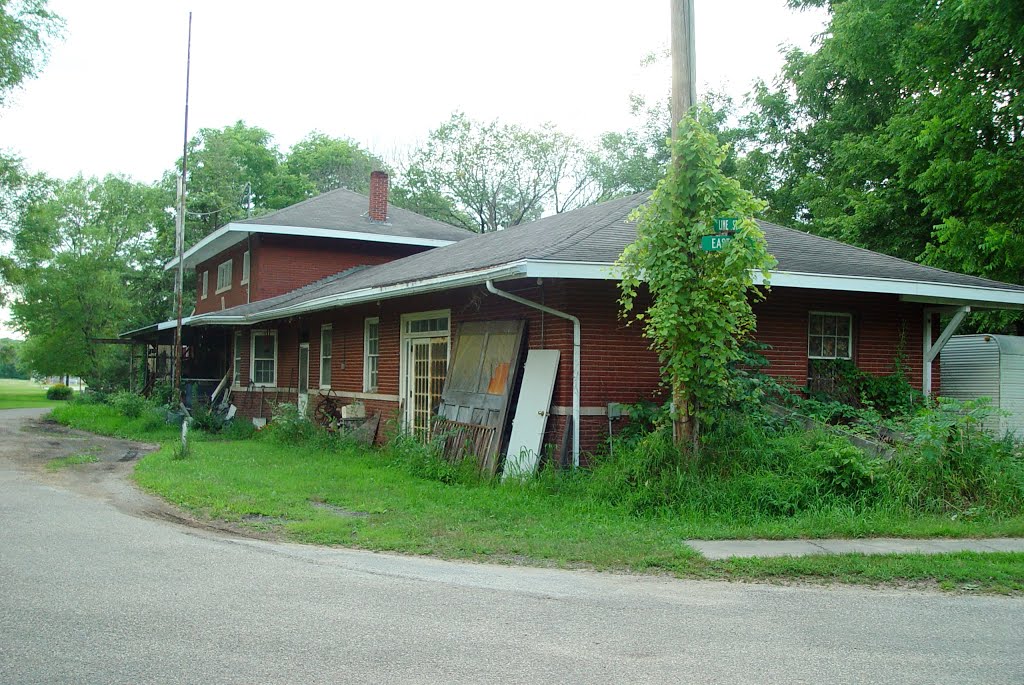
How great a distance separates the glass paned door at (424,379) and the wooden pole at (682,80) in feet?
17.4

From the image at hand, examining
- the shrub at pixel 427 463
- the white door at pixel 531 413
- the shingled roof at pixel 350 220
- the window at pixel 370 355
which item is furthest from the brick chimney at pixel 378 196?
the white door at pixel 531 413

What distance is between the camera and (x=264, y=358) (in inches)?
923

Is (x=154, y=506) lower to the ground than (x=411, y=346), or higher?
lower

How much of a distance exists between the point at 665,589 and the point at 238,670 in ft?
11.1

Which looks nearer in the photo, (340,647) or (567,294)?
(340,647)

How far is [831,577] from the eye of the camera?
7.04 metres

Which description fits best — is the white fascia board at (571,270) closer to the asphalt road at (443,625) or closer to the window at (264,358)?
the asphalt road at (443,625)

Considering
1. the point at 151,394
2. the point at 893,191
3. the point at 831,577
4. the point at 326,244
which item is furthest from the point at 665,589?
the point at 151,394

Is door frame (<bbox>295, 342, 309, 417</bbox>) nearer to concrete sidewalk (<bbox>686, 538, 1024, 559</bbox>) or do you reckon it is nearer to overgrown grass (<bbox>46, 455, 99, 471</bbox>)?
overgrown grass (<bbox>46, 455, 99, 471</bbox>)

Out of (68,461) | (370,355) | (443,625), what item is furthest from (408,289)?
(443,625)

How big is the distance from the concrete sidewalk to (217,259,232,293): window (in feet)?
75.8

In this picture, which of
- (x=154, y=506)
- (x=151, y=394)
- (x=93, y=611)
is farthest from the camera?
(x=151, y=394)

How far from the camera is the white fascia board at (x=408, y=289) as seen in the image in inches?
416

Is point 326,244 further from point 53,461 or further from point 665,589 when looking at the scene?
point 665,589
